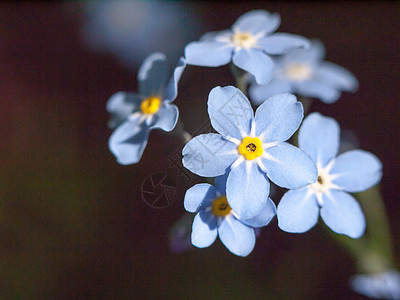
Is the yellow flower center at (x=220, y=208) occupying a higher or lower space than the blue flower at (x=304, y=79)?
lower

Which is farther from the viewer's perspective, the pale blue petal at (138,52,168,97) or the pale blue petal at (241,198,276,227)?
the pale blue petal at (138,52,168,97)

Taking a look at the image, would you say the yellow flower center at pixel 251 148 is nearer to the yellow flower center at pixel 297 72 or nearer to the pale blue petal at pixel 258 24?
the pale blue petal at pixel 258 24

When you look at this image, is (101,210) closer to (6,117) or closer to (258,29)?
(6,117)

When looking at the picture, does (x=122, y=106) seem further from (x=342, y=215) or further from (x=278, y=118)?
(x=342, y=215)

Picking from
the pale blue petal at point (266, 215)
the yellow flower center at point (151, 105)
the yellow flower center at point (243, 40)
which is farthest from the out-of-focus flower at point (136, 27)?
the pale blue petal at point (266, 215)

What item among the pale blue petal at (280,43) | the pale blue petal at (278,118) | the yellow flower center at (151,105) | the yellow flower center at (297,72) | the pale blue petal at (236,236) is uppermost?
the yellow flower center at (297,72)

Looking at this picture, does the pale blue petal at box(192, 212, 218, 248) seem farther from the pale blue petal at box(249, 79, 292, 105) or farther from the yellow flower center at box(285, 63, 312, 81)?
the yellow flower center at box(285, 63, 312, 81)

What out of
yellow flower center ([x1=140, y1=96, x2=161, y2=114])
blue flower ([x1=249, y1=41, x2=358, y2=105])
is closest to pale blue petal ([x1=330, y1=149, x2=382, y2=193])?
blue flower ([x1=249, y1=41, x2=358, y2=105])
